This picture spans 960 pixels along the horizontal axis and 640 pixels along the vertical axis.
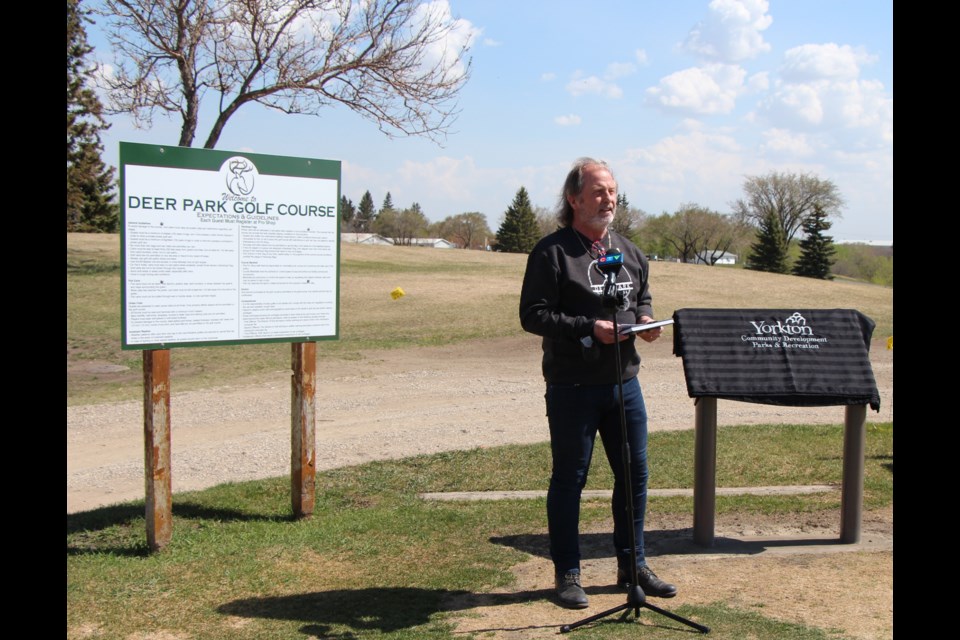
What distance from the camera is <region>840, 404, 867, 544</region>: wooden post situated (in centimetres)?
526

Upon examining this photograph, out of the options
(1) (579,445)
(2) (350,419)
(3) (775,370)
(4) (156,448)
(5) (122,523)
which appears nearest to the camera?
→ (1) (579,445)

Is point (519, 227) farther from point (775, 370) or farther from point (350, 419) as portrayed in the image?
point (775, 370)

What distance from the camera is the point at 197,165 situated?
5602 mm

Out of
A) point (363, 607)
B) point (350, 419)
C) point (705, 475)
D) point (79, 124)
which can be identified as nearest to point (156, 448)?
point (363, 607)

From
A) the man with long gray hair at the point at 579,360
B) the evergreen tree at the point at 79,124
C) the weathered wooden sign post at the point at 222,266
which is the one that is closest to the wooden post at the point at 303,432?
the weathered wooden sign post at the point at 222,266

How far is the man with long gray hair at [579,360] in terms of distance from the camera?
4238 mm

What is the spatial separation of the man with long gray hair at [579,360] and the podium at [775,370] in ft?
2.80

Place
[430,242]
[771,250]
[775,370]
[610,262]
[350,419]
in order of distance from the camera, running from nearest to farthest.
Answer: [610,262]
[775,370]
[350,419]
[771,250]
[430,242]

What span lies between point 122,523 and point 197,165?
269 centimetres

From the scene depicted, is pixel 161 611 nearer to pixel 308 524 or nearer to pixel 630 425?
pixel 308 524

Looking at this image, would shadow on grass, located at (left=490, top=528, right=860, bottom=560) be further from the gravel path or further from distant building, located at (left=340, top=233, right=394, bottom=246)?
distant building, located at (left=340, top=233, right=394, bottom=246)

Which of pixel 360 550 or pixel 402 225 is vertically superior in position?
pixel 402 225

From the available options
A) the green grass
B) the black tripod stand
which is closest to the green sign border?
the green grass

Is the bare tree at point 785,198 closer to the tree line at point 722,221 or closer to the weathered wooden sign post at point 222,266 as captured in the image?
the tree line at point 722,221
